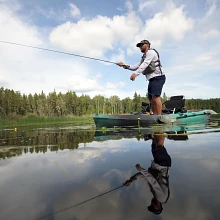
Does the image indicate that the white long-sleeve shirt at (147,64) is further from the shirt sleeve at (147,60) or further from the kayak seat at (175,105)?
the kayak seat at (175,105)

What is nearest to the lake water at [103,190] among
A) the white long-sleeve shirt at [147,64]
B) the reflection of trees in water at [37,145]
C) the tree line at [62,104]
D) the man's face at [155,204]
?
the man's face at [155,204]

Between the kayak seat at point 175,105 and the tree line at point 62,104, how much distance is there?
5440 centimetres

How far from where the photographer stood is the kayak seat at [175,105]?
7.74 m

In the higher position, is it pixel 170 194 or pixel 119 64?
pixel 119 64

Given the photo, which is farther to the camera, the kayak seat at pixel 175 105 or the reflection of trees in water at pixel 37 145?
the kayak seat at pixel 175 105

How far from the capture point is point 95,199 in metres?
0.97

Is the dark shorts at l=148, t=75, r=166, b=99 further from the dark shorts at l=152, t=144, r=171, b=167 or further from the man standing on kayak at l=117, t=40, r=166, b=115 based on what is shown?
the dark shorts at l=152, t=144, r=171, b=167

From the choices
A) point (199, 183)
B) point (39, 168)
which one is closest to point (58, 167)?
point (39, 168)

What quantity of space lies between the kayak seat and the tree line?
5440 cm

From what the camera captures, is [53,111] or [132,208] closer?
[132,208]

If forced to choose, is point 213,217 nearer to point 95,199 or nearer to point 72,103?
point 95,199

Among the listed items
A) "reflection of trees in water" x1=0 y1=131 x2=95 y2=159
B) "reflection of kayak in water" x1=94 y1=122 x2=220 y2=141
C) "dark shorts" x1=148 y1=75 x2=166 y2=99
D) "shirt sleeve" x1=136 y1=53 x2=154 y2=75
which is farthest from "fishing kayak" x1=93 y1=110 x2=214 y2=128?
"reflection of trees in water" x1=0 y1=131 x2=95 y2=159

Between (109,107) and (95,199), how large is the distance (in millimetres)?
107546

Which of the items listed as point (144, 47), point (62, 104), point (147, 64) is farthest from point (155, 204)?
point (62, 104)
